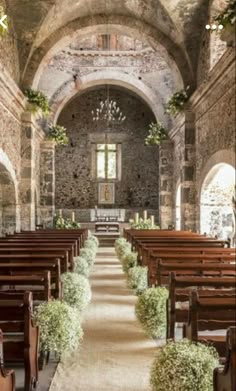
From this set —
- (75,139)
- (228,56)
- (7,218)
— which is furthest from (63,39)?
(75,139)

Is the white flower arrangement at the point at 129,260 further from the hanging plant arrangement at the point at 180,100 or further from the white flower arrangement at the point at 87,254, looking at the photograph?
the hanging plant arrangement at the point at 180,100

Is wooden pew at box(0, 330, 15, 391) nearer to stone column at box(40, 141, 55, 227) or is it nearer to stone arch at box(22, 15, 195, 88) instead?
stone arch at box(22, 15, 195, 88)

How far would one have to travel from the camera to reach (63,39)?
16.9 metres

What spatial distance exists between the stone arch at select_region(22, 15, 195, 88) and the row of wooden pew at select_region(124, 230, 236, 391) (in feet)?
27.3

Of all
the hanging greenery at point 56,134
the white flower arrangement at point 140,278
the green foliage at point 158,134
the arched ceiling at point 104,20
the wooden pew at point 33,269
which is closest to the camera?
the wooden pew at point 33,269

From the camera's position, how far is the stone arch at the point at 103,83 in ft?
73.0

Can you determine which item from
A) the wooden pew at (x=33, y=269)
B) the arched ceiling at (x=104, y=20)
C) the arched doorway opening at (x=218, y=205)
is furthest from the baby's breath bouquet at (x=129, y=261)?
the arched ceiling at (x=104, y=20)

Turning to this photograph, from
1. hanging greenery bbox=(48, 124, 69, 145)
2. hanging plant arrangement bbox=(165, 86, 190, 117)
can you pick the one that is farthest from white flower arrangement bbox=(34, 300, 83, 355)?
hanging greenery bbox=(48, 124, 69, 145)

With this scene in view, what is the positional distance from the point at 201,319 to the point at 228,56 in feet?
25.6

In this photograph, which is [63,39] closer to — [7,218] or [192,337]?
[7,218]

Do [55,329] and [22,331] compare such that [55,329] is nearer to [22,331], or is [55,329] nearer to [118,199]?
[22,331]

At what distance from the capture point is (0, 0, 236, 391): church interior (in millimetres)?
4953

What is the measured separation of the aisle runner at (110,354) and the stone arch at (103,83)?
1379cm

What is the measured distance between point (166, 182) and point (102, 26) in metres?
7.57
